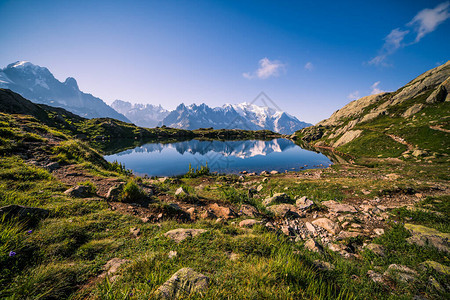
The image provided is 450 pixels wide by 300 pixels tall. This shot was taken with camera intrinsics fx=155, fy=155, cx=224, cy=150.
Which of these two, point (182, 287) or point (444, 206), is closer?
point (182, 287)

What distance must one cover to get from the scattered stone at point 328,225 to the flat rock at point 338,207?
192cm

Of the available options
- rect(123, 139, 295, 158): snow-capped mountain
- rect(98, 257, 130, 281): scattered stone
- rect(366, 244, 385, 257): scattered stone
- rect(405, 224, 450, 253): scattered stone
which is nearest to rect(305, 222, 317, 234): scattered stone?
rect(366, 244, 385, 257): scattered stone

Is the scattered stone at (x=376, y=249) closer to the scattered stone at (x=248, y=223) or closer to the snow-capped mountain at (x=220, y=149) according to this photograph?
the scattered stone at (x=248, y=223)

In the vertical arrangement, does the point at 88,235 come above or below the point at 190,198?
above

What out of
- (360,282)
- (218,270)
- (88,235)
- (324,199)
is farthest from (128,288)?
(324,199)

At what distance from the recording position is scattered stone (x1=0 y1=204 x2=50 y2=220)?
4027 mm

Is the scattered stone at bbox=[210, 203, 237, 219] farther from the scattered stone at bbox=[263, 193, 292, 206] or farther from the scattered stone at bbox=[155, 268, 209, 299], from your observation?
the scattered stone at bbox=[155, 268, 209, 299]

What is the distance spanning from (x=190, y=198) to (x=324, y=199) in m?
10.3

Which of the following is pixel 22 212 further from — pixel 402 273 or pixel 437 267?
pixel 437 267

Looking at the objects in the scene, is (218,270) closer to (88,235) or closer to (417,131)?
(88,235)

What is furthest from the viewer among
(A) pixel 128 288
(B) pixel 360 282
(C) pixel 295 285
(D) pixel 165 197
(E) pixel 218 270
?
(D) pixel 165 197

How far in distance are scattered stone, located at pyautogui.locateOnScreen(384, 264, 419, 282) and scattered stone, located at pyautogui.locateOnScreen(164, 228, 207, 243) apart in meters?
5.95

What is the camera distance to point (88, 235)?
14.6 ft

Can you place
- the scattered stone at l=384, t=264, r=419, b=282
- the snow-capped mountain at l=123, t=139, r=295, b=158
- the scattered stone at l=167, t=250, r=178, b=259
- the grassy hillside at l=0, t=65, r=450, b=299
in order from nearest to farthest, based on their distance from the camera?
the grassy hillside at l=0, t=65, r=450, b=299 → the scattered stone at l=167, t=250, r=178, b=259 → the scattered stone at l=384, t=264, r=419, b=282 → the snow-capped mountain at l=123, t=139, r=295, b=158
